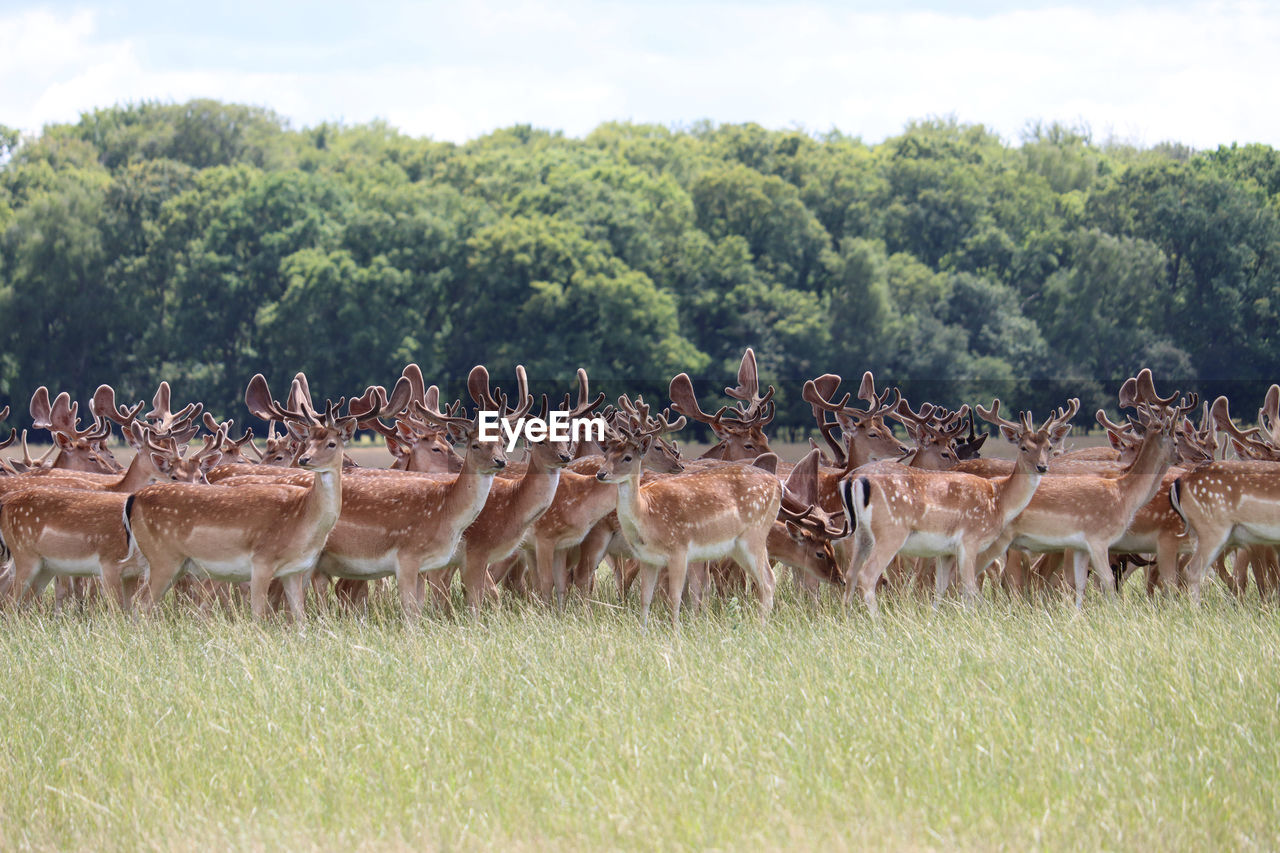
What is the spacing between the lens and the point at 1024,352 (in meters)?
36.3

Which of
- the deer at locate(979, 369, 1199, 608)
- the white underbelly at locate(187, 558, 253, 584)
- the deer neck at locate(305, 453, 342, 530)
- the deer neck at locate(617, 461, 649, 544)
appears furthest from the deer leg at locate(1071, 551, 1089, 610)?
the white underbelly at locate(187, 558, 253, 584)

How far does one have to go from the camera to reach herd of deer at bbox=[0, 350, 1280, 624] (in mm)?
7078

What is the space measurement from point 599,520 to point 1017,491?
2.27m

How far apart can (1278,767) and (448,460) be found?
633cm

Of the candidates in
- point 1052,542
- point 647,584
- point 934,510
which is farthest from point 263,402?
point 1052,542

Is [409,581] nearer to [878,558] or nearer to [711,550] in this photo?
[711,550]

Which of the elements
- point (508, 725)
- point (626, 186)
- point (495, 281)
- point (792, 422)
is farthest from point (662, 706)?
point (626, 186)

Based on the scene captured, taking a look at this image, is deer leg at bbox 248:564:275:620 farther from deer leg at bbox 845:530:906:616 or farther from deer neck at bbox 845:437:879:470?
deer neck at bbox 845:437:879:470

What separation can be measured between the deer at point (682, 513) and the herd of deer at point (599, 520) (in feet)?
0.04

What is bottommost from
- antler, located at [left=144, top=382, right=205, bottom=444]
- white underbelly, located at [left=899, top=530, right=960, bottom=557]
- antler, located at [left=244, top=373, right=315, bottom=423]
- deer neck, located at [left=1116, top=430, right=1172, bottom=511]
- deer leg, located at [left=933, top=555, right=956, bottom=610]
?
deer leg, located at [left=933, top=555, right=956, bottom=610]

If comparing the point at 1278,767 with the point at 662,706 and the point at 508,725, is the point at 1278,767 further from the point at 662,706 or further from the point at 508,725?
the point at 508,725

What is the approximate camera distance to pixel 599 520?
7840 millimetres

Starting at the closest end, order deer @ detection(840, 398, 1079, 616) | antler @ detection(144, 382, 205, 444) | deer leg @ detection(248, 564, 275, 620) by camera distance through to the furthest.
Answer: deer leg @ detection(248, 564, 275, 620)
deer @ detection(840, 398, 1079, 616)
antler @ detection(144, 382, 205, 444)

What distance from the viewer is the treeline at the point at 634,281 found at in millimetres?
34531
